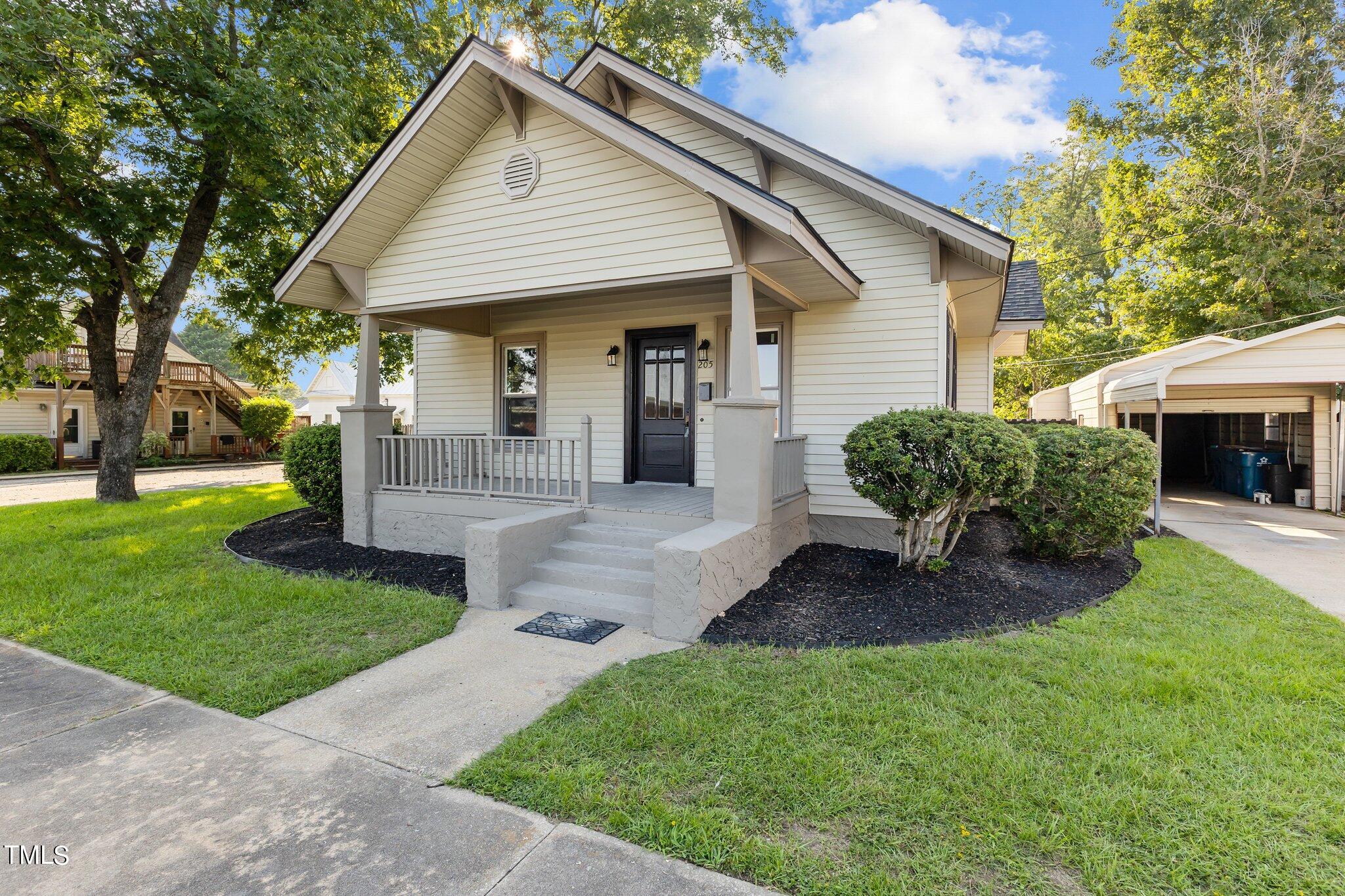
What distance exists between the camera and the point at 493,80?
6211 mm

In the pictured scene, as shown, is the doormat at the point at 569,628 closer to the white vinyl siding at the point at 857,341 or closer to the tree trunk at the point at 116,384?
the white vinyl siding at the point at 857,341

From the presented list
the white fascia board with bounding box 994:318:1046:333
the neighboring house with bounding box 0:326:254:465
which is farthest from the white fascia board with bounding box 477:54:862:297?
the neighboring house with bounding box 0:326:254:465

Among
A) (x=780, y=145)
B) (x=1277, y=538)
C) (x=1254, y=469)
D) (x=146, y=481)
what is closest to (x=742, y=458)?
(x=780, y=145)

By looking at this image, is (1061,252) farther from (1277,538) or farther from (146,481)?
(146,481)

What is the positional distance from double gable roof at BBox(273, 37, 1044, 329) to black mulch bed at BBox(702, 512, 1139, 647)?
306 cm

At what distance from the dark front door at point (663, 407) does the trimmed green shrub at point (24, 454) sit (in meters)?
22.7

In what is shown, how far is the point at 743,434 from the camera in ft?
17.8

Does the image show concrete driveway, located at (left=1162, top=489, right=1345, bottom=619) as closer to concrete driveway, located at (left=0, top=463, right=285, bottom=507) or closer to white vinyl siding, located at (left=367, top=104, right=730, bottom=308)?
white vinyl siding, located at (left=367, top=104, right=730, bottom=308)

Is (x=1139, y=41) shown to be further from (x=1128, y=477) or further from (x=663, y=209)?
(x=663, y=209)

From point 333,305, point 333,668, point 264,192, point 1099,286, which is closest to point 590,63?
point 333,305

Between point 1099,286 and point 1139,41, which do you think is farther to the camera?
point 1099,286

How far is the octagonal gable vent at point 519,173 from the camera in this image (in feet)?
21.0

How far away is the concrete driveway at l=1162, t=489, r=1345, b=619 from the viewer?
5.75 meters

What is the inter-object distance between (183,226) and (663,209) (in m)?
10.6
